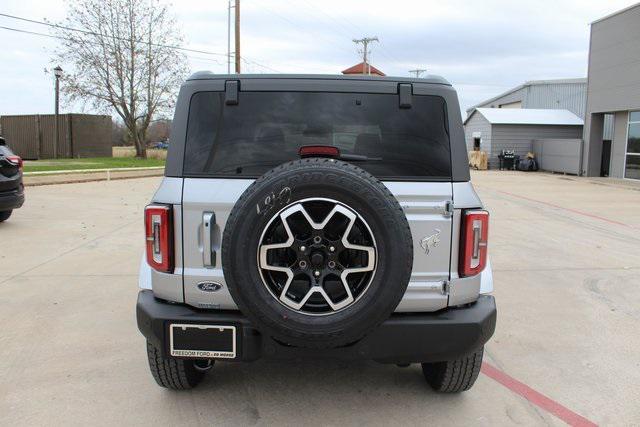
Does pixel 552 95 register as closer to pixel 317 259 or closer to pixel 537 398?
pixel 537 398

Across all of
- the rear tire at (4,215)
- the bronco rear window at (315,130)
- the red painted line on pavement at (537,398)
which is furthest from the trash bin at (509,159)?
the bronco rear window at (315,130)

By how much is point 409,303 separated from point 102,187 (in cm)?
1551

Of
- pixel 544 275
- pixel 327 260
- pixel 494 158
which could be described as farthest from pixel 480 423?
pixel 494 158

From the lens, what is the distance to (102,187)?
16.7 meters

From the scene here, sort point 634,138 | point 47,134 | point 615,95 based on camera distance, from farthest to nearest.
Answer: point 47,134 < point 615,95 < point 634,138

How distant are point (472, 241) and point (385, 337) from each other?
2.23 ft

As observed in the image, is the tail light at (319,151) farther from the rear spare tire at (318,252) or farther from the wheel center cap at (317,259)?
the wheel center cap at (317,259)

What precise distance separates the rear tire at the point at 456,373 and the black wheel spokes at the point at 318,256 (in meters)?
1.04

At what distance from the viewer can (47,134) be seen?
3097 cm

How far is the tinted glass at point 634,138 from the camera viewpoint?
72.1ft

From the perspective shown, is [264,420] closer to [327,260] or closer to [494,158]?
[327,260]

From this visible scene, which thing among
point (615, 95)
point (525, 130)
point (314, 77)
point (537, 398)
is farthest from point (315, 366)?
point (525, 130)

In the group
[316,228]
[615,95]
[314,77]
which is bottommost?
[316,228]

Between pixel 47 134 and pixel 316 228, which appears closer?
pixel 316 228
